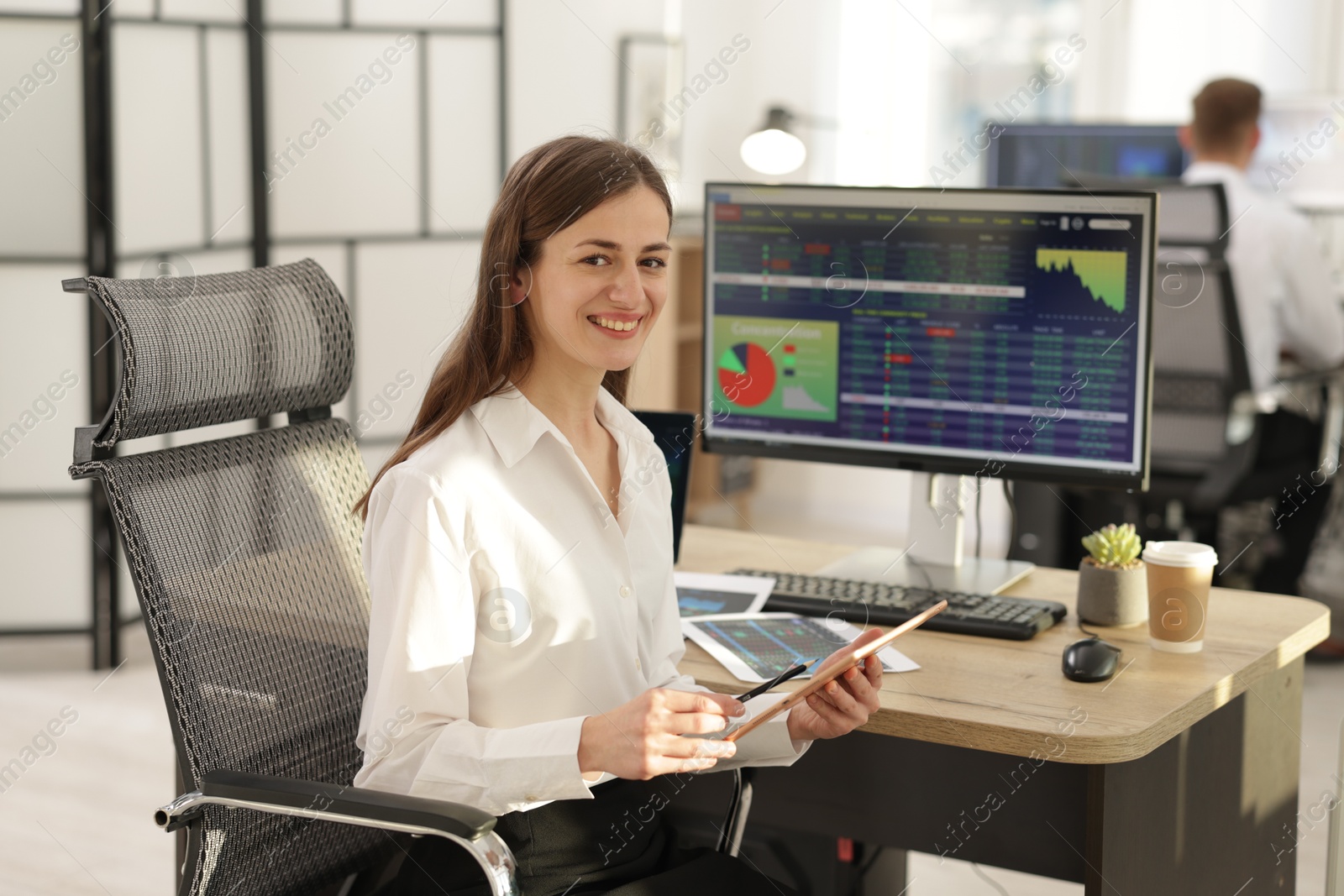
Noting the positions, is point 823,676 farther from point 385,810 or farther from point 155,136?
point 155,136

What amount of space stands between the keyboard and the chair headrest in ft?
2.16

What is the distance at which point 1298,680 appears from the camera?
1.92m

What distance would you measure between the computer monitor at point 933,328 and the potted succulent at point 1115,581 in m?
0.12

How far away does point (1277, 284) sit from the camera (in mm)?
3785

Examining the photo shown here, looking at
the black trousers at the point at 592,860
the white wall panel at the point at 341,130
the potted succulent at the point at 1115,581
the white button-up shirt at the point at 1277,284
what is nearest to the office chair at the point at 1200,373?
the white button-up shirt at the point at 1277,284

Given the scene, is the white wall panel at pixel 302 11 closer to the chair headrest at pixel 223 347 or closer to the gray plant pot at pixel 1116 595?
the chair headrest at pixel 223 347

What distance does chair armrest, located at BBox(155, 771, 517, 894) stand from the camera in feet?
4.19

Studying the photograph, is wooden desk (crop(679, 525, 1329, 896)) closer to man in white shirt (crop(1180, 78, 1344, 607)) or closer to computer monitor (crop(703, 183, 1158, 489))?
computer monitor (crop(703, 183, 1158, 489))

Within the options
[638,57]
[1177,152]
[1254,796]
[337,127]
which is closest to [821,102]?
[638,57]

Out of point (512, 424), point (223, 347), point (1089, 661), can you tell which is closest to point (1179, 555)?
point (1089, 661)

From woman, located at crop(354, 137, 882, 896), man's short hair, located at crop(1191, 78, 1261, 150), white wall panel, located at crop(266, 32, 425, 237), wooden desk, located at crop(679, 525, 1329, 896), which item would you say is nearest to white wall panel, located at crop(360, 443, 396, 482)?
white wall panel, located at crop(266, 32, 425, 237)

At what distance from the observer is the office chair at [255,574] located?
1.44 metres

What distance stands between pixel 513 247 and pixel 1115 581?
2.86 ft

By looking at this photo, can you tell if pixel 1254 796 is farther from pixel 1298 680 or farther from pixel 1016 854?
pixel 1016 854
